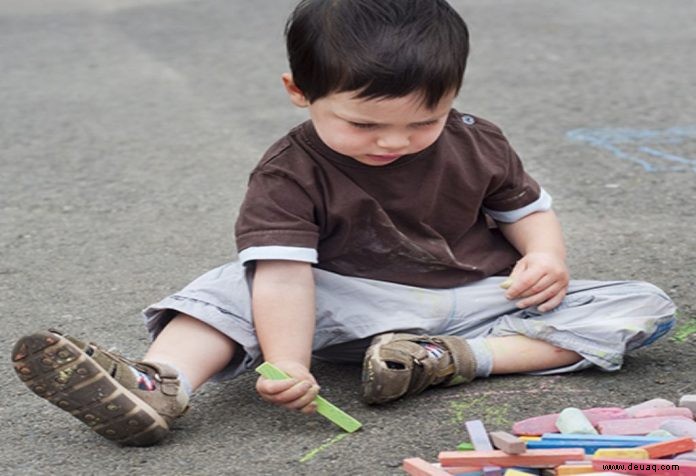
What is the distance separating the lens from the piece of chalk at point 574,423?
7.63 feet

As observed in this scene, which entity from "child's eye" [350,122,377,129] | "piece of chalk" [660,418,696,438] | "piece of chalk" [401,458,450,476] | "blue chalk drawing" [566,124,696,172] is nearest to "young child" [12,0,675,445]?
"child's eye" [350,122,377,129]

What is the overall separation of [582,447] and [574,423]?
0.34 feet

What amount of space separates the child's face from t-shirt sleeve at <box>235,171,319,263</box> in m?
0.14

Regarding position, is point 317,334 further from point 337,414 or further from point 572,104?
point 572,104

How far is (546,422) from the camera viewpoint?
2.39 meters

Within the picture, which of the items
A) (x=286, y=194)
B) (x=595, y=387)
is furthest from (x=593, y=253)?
(x=286, y=194)

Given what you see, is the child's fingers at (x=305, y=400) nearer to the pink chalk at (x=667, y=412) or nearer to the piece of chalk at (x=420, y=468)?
the piece of chalk at (x=420, y=468)

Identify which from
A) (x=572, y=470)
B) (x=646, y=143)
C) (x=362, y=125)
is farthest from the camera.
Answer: (x=646, y=143)

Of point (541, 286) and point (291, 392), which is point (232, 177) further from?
point (291, 392)

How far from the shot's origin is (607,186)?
14.5 ft

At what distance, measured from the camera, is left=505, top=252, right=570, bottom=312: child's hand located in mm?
2809

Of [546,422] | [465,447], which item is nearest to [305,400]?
[465,447]

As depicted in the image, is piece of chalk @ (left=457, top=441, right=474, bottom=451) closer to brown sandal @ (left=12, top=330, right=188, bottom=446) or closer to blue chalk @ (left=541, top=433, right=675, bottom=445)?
blue chalk @ (left=541, top=433, right=675, bottom=445)

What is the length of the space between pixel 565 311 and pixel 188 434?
86cm
